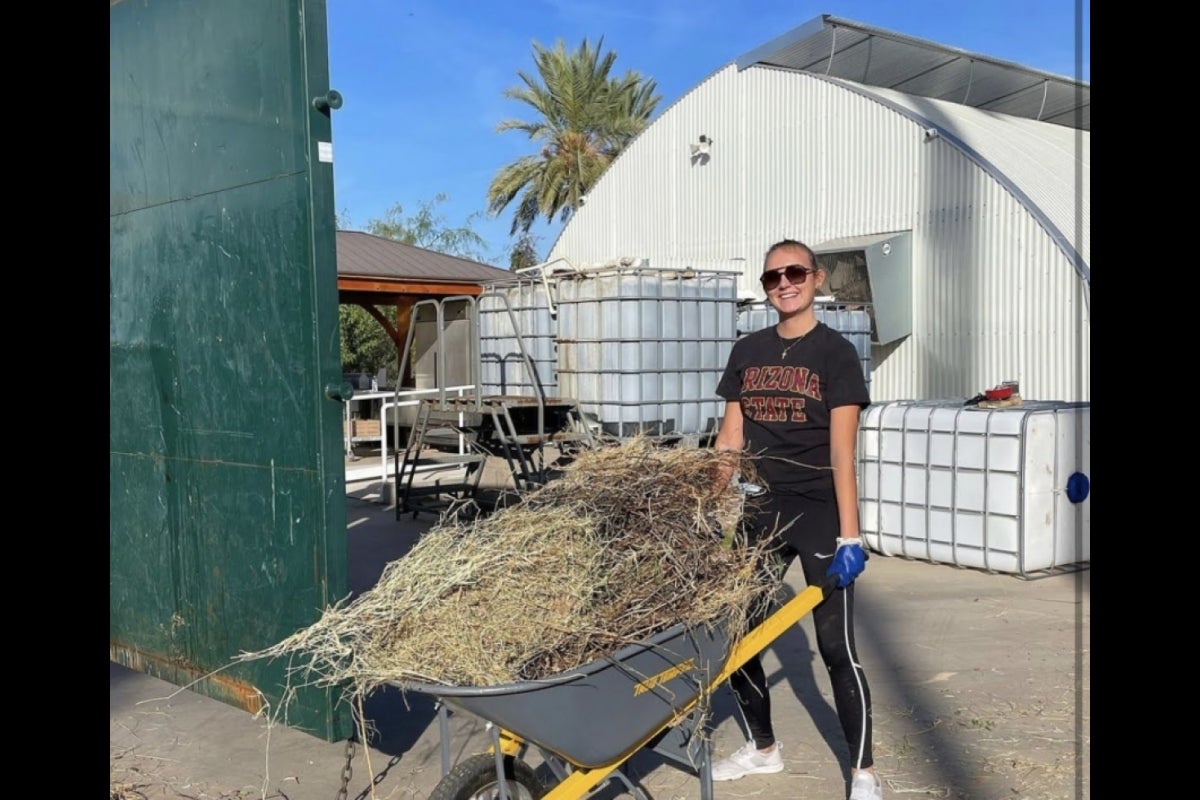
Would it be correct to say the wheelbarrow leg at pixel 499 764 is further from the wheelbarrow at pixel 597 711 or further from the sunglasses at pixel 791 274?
the sunglasses at pixel 791 274

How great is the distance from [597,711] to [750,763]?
1.56 meters

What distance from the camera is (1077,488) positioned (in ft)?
25.5

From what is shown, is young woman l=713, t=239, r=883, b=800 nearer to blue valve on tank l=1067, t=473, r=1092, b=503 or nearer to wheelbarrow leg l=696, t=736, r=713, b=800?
wheelbarrow leg l=696, t=736, r=713, b=800

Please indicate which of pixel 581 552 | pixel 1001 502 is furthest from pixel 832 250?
pixel 581 552

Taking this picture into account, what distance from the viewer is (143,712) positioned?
195 inches

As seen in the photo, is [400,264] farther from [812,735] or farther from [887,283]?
[812,735]

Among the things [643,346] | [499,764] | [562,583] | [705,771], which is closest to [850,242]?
[643,346]

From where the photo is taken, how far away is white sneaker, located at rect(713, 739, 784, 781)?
4.08 m

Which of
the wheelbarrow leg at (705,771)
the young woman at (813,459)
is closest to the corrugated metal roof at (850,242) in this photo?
the young woman at (813,459)

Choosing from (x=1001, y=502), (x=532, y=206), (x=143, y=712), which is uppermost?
(x=532, y=206)

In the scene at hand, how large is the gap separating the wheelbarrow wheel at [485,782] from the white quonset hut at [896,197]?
320 inches

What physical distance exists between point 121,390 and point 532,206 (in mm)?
29285

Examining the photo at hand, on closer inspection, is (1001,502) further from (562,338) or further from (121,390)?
(121,390)

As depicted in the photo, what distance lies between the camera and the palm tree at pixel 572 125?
32156 mm
